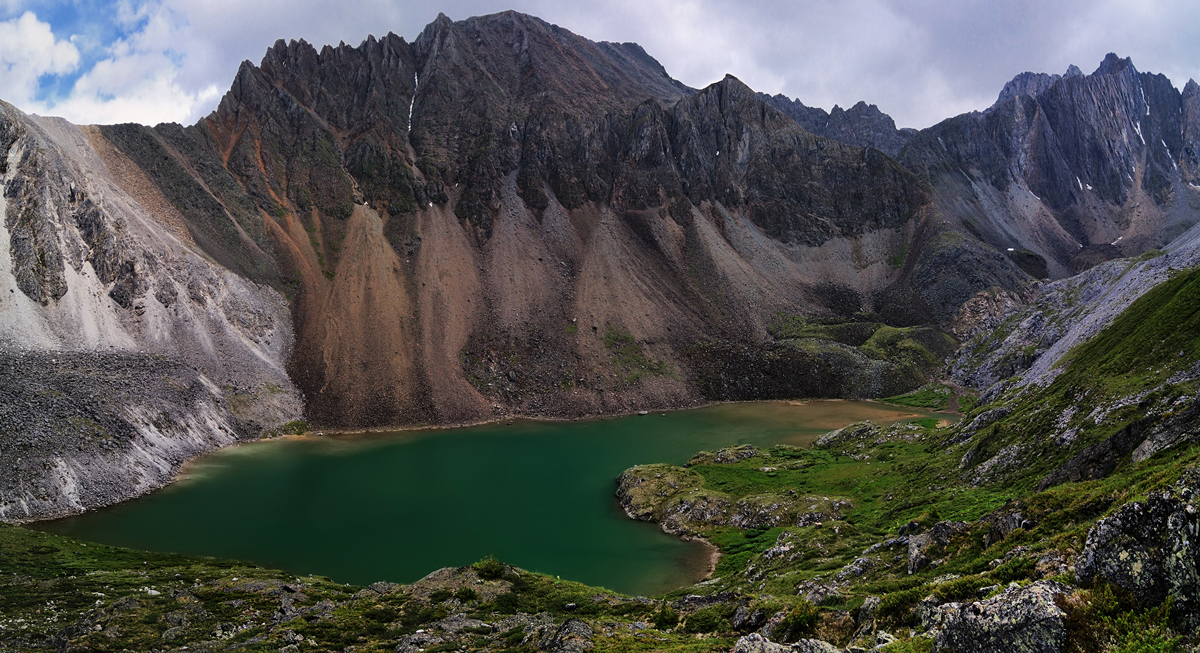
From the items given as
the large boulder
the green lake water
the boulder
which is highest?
the large boulder

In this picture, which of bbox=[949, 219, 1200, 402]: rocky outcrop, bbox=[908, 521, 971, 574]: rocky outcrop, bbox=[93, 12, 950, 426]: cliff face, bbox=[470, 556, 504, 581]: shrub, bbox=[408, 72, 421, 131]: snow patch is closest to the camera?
bbox=[908, 521, 971, 574]: rocky outcrop

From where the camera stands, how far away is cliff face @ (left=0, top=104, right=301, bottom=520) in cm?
7056

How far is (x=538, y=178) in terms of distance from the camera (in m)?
167

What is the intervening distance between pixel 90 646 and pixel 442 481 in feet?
162

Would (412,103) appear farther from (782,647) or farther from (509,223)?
(782,647)

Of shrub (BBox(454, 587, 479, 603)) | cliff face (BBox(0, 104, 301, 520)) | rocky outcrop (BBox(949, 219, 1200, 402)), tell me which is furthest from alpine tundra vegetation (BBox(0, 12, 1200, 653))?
rocky outcrop (BBox(949, 219, 1200, 402))

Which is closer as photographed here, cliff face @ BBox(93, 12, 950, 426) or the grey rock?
the grey rock

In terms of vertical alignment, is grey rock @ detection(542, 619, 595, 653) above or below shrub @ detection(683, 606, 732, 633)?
above

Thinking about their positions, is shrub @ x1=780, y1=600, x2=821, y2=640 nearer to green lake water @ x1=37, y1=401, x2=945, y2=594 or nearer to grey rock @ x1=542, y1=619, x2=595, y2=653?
grey rock @ x1=542, y1=619, x2=595, y2=653

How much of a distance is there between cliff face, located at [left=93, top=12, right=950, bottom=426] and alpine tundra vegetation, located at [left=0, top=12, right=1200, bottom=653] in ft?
2.84

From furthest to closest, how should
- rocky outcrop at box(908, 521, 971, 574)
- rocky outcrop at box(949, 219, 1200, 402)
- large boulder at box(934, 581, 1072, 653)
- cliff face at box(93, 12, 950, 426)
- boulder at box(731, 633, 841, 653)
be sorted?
1. cliff face at box(93, 12, 950, 426)
2. rocky outcrop at box(949, 219, 1200, 402)
3. rocky outcrop at box(908, 521, 971, 574)
4. boulder at box(731, 633, 841, 653)
5. large boulder at box(934, 581, 1072, 653)

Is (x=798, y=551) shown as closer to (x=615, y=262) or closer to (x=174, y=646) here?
(x=174, y=646)

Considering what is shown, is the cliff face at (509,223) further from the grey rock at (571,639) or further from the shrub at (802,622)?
the shrub at (802,622)

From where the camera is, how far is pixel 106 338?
3585 inches
